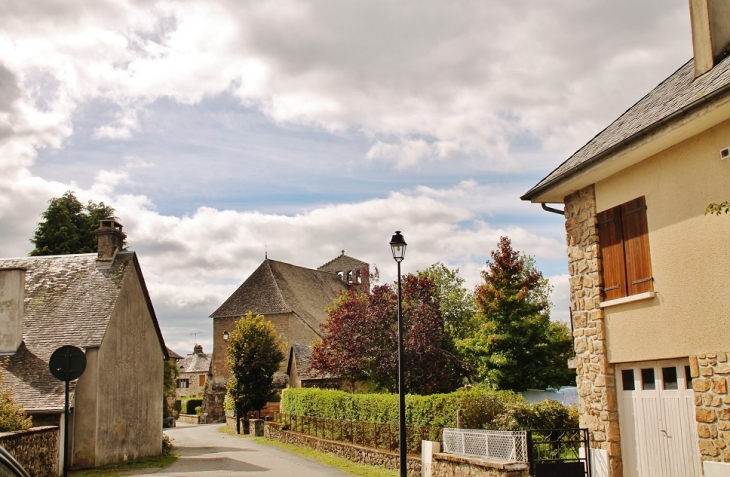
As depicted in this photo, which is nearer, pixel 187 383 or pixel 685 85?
pixel 685 85

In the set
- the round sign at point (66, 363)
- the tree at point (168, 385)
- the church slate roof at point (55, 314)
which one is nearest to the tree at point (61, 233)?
the tree at point (168, 385)

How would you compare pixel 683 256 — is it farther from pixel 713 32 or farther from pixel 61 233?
pixel 61 233

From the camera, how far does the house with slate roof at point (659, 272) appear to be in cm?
959

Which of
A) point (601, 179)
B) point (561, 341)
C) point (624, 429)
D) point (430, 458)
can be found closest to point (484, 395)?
point (430, 458)

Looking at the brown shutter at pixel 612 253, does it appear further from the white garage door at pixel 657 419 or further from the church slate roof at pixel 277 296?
the church slate roof at pixel 277 296

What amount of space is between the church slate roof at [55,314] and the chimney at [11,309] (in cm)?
35

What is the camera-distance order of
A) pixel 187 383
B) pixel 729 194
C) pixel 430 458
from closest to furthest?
pixel 729 194, pixel 430 458, pixel 187 383

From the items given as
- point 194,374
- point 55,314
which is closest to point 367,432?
point 55,314

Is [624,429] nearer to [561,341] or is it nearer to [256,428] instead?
[561,341]

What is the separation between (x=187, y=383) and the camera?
82.9 m

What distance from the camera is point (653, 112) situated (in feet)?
36.6

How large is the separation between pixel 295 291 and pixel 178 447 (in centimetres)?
3127

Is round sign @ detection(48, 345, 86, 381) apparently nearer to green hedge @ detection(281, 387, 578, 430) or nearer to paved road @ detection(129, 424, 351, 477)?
paved road @ detection(129, 424, 351, 477)

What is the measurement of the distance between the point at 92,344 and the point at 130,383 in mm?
3465
